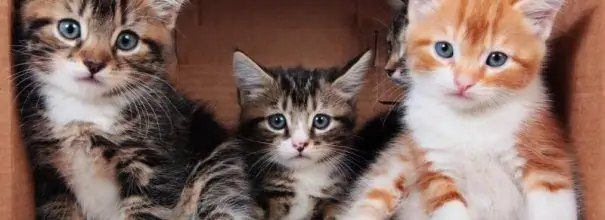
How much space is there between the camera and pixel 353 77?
192 cm

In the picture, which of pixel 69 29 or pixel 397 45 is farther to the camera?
pixel 397 45

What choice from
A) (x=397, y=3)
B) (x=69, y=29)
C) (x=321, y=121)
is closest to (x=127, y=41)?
(x=69, y=29)

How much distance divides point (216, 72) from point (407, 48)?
0.72 meters

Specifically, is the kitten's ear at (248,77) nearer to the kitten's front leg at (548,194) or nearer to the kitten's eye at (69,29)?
the kitten's eye at (69,29)

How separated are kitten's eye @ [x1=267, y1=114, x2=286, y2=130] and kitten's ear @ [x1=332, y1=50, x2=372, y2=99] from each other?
0.17m

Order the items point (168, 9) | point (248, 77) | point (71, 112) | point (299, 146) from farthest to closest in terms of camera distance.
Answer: point (248, 77), point (299, 146), point (168, 9), point (71, 112)

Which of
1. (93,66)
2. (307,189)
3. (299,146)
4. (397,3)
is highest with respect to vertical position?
(397,3)

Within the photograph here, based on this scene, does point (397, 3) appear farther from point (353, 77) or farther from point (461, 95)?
point (461, 95)

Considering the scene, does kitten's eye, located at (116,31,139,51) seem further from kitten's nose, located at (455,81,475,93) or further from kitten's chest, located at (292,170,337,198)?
kitten's nose, located at (455,81,475,93)

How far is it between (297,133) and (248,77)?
0.21m

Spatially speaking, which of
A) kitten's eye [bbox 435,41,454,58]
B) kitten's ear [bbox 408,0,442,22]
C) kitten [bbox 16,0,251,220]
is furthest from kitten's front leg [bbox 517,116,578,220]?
kitten [bbox 16,0,251,220]

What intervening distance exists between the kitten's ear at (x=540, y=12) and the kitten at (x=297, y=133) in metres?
0.51

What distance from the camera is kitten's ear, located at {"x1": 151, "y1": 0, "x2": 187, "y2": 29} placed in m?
1.62

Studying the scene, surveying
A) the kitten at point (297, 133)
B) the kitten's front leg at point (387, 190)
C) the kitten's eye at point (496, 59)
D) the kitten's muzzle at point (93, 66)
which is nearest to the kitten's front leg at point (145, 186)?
the kitten's muzzle at point (93, 66)
